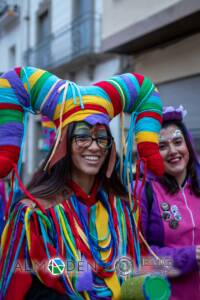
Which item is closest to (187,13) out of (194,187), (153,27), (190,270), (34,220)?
(153,27)

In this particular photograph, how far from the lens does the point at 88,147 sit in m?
2.09

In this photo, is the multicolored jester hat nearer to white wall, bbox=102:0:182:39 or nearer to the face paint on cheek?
the face paint on cheek

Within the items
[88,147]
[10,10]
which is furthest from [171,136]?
[10,10]

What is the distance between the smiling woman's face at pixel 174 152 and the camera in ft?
8.74

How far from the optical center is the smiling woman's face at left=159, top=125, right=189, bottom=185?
2664 millimetres

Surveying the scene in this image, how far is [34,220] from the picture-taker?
1.99 meters

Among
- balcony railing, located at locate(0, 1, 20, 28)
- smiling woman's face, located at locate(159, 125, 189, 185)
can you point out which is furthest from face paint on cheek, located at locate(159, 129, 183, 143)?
balcony railing, located at locate(0, 1, 20, 28)

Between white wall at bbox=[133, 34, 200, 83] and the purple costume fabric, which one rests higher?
white wall at bbox=[133, 34, 200, 83]

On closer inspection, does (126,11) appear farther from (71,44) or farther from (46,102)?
(46,102)

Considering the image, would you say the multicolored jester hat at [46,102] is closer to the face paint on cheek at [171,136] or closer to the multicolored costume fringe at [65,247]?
the multicolored costume fringe at [65,247]

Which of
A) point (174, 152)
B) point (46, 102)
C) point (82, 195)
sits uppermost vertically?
point (46, 102)

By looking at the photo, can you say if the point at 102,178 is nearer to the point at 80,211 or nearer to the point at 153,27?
the point at 80,211

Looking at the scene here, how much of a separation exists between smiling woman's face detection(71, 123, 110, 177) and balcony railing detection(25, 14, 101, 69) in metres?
8.53

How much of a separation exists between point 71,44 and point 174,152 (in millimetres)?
9199
